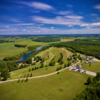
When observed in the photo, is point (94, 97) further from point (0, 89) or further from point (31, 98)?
point (0, 89)

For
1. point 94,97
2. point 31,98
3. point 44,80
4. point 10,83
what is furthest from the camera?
point 44,80

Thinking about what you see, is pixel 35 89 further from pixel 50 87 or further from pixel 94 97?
pixel 94 97

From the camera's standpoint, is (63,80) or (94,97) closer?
(94,97)

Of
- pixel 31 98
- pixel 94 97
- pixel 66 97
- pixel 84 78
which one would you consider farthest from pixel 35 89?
pixel 84 78

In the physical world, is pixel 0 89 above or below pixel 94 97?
below

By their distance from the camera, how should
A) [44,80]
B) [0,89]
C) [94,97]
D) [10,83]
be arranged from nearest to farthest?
1. [94,97]
2. [0,89]
3. [10,83]
4. [44,80]

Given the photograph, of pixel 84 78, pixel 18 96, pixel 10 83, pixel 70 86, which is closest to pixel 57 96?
pixel 70 86
